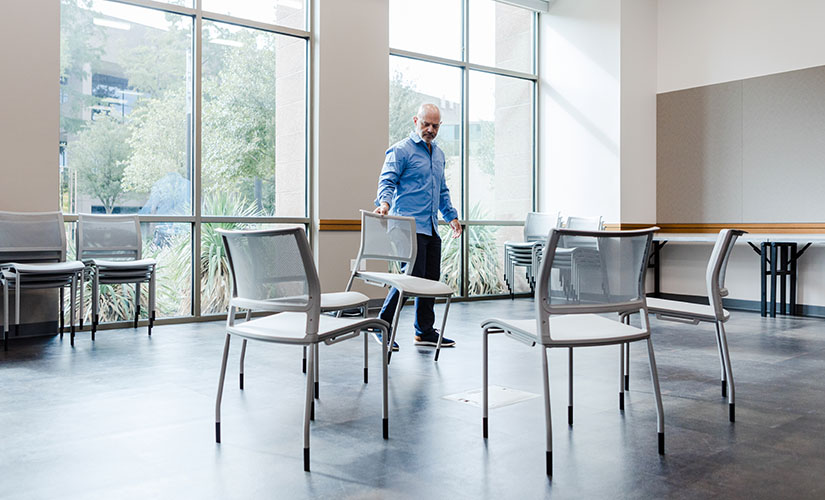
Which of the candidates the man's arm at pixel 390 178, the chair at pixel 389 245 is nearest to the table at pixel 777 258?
the man's arm at pixel 390 178

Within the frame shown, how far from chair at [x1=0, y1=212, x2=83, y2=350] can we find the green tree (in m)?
0.49

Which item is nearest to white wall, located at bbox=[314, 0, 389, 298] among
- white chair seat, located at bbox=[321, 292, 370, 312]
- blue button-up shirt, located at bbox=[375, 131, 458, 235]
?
blue button-up shirt, located at bbox=[375, 131, 458, 235]

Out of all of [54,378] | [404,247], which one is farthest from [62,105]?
[404,247]

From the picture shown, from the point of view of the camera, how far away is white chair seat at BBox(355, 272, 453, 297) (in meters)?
3.60

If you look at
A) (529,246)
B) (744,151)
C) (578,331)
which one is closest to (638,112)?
(744,151)

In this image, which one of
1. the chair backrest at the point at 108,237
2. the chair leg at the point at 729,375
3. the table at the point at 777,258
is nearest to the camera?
the chair leg at the point at 729,375

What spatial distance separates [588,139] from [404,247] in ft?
15.4

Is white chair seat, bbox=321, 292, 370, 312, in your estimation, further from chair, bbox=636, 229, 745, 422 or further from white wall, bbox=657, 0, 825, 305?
white wall, bbox=657, 0, 825, 305

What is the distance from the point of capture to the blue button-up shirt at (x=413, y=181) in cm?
438

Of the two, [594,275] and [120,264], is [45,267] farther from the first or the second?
[594,275]

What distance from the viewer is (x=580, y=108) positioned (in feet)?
26.0

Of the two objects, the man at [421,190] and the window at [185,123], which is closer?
the man at [421,190]

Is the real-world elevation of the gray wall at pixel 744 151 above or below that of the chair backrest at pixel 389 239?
above

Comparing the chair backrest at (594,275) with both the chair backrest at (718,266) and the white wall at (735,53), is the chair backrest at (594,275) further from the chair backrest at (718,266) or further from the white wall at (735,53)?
the white wall at (735,53)
